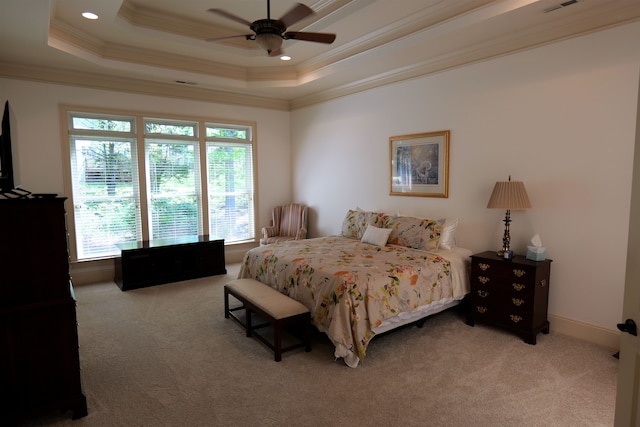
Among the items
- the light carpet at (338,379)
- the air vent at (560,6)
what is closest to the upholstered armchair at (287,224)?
the light carpet at (338,379)

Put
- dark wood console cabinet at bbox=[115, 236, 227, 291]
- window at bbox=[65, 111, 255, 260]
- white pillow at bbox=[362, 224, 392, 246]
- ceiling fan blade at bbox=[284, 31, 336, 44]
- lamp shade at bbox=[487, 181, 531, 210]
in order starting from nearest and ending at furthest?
ceiling fan blade at bbox=[284, 31, 336, 44], lamp shade at bbox=[487, 181, 531, 210], white pillow at bbox=[362, 224, 392, 246], dark wood console cabinet at bbox=[115, 236, 227, 291], window at bbox=[65, 111, 255, 260]

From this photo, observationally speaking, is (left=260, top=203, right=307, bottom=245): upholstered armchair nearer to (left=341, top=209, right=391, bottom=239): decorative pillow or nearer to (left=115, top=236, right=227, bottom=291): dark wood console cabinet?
(left=115, top=236, right=227, bottom=291): dark wood console cabinet

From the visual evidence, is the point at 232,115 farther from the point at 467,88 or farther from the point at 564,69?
the point at 564,69

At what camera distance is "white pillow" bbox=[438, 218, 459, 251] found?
13.7 ft

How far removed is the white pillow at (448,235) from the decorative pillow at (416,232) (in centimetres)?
7

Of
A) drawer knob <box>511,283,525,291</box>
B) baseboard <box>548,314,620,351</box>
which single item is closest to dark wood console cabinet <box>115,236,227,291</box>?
drawer knob <box>511,283,525,291</box>

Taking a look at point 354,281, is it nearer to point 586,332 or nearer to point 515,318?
point 515,318

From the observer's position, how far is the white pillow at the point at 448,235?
13.7 feet

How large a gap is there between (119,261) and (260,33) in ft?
12.3

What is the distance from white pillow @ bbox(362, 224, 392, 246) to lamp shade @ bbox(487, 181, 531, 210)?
4.05 feet

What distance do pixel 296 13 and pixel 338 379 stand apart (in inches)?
107

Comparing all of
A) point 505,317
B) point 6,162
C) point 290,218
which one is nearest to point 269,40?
point 6,162

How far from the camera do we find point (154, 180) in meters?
5.75

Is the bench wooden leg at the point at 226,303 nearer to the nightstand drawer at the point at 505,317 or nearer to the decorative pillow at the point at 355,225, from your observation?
the decorative pillow at the point at 355,225
